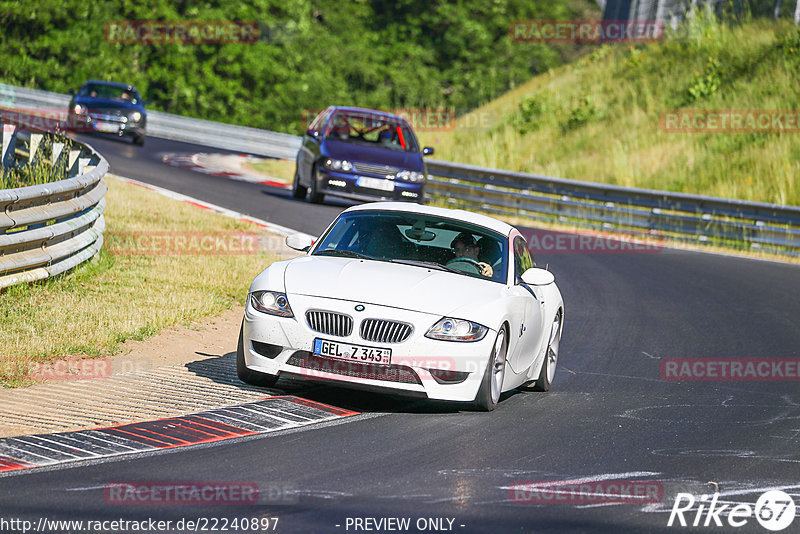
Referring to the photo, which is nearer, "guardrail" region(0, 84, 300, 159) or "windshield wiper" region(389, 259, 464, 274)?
"windshield wiper" region(389, 259, 464, 274)

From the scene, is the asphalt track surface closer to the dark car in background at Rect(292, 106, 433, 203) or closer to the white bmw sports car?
the white bmw sports car

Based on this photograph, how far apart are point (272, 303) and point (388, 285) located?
784 mm

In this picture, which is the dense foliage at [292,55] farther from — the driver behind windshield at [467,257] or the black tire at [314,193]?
the driver behind windshield at [467,257]

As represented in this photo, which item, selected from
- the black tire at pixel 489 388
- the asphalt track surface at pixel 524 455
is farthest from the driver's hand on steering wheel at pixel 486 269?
the asphalt track surface at pixel 524 455

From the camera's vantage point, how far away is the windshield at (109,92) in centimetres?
3475

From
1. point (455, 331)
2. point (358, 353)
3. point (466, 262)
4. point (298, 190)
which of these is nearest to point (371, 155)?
point (298, 190)

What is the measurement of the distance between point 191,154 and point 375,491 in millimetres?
29716

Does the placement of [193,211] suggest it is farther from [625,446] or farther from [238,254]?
[625,446]

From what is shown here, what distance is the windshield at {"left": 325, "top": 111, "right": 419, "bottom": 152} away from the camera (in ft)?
75.7

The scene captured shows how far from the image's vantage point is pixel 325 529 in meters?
5.54

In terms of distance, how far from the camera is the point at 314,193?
22.8m

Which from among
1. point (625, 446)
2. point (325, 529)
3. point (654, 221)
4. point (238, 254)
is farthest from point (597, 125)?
point (325, 529)

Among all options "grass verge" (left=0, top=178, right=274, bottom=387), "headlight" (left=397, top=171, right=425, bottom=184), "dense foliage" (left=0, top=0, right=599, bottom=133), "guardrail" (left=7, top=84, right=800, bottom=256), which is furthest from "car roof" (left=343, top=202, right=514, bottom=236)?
"dense foliage" (left=0, top=0, right=599, bottom=133)

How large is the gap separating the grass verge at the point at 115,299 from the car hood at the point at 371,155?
473 cm
